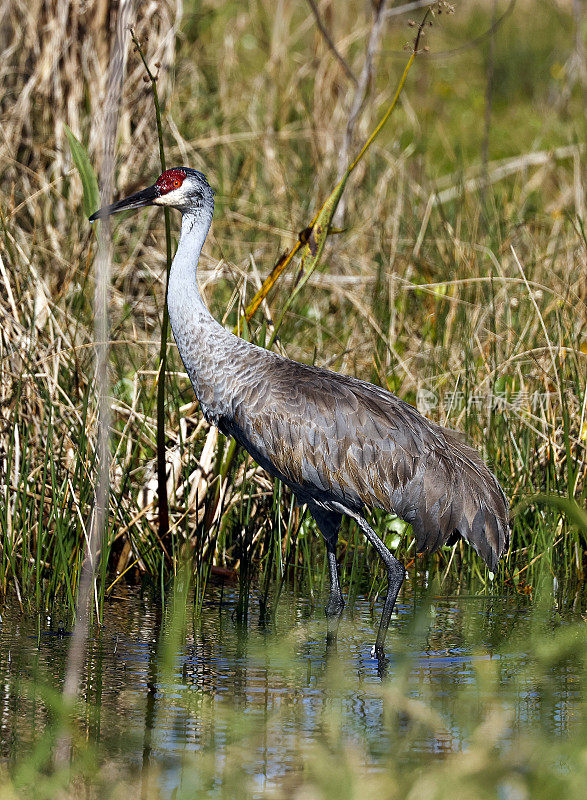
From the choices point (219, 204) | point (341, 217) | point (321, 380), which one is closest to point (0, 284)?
point (321, 380)

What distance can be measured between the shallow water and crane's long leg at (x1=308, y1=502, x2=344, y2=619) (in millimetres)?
100

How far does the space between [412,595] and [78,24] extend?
4248 millimetres

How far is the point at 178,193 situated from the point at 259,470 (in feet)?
5.00

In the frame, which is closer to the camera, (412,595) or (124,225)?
(412,595)

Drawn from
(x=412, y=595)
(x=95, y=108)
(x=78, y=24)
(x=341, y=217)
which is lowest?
(x=412, y=595)

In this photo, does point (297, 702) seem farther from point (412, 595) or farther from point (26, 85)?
point (26, 85)

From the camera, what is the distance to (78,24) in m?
7.43

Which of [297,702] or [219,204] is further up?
[219,204]

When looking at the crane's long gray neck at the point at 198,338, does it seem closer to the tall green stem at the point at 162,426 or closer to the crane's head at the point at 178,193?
the tall green stem at the point at 162,426

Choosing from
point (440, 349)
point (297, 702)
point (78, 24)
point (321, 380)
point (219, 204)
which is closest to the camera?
point (297, 702)

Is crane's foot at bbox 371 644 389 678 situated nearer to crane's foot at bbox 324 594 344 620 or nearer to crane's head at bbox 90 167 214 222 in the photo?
crane's foot at bbox 324 594 344 620

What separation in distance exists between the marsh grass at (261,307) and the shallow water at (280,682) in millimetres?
263

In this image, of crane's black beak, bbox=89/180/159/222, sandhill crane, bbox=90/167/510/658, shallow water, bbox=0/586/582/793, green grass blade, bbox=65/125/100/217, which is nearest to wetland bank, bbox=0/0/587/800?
shallow water, bbox=0/586/582/793

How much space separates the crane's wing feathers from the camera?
186 inches
